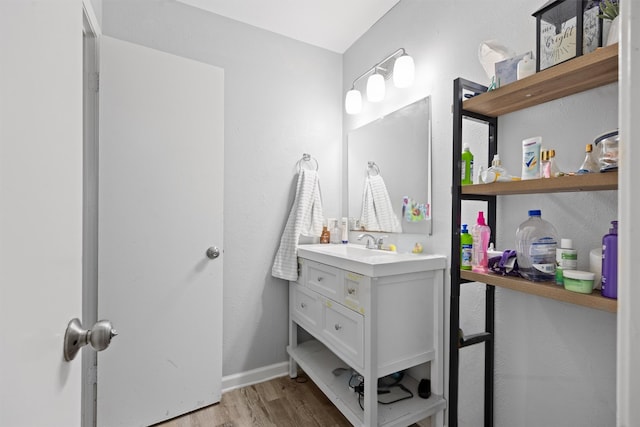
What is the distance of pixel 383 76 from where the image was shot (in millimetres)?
1952

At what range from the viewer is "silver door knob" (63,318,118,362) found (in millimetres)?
486

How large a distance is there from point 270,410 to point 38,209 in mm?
1807

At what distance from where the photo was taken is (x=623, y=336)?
0.35 m

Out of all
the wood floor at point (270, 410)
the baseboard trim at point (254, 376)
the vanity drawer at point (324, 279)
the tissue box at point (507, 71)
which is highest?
the tissue box at point (507, 71)

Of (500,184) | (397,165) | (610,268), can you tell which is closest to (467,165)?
(500,184)

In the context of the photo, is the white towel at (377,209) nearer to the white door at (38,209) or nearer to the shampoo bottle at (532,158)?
the shampoo bottle at (532,158)

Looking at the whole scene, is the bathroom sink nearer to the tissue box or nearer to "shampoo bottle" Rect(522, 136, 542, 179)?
"shampoo bottle" Rect(522, 136, 542, 179)

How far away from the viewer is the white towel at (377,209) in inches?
75.0

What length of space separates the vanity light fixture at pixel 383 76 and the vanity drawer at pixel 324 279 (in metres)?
1.10

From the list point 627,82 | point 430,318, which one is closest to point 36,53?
point 627,82

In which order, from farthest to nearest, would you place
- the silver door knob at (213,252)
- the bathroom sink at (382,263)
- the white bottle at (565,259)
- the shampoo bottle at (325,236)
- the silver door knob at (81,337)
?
the shampoo bottle at (325,236) → the silver door knob at (213,252) → the bathroom sink at (382,263) → the white bottle at (565,259) → the silver door knob at (81,337)

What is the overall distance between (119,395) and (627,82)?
7.03ft

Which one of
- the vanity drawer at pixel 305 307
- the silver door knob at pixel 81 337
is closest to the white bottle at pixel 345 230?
the vanity drawer at pixel 305 307

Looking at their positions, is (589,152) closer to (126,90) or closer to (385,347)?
(385,347)
